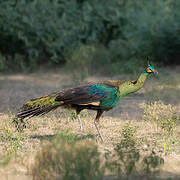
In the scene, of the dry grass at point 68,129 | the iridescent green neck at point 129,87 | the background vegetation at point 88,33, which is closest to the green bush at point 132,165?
the dry grass at point 68,129

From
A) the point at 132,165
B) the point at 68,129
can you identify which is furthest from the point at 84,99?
the point at 132,165

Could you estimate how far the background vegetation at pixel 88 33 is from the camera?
15211 millimetres

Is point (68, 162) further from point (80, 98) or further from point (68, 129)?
point (68, 129)

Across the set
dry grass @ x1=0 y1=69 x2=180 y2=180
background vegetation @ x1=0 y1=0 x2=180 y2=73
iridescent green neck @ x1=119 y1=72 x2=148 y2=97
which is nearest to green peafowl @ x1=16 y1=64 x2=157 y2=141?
iridescent green neck @ x1=119 y1=72 x2=148 y2=97

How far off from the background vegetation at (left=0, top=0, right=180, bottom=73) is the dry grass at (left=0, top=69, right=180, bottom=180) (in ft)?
9.40

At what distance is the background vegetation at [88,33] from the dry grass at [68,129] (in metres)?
2.86

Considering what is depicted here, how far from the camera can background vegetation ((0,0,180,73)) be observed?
15.2 metres

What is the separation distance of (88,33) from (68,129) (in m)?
11.5

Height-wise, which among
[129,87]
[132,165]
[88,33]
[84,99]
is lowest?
[132,165]

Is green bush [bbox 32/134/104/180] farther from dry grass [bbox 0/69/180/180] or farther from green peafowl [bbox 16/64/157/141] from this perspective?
green peafowl [bbox 16/64/157/141]

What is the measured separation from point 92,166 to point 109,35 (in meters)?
14.6

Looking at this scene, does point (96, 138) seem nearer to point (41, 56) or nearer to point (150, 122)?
point (150, 122)

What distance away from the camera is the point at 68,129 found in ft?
21.2

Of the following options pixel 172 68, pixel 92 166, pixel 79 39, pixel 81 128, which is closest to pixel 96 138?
pixel 81 128
